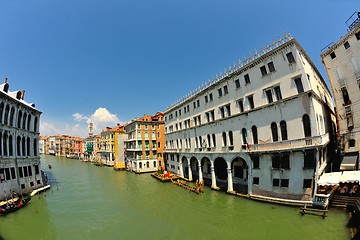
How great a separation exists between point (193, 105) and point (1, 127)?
2515 cm

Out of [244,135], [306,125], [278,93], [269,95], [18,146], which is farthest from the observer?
[18,146]

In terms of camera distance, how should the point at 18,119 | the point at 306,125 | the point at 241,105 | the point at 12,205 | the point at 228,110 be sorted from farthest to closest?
the point at 18,119 → the point at 228,110 → the point at 241,105 → the point at 12,205 → the point at 306,125

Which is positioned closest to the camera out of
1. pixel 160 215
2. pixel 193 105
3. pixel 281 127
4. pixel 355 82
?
pixel 160 215

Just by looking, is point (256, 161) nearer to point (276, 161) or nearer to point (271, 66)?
point (276, 161)

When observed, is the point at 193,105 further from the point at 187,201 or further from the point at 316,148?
the point at 316,148

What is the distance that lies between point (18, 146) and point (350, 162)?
39396 millimetres

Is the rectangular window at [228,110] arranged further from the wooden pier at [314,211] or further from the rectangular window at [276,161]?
the wooden pier at [314,211]

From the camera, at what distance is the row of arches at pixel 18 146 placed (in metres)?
21.9

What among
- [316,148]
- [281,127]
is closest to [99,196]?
[281,127]

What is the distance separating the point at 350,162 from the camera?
1950 cm

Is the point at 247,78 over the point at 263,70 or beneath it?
beneath

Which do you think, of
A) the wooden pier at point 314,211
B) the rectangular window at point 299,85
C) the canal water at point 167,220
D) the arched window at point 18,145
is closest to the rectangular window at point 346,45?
the rectangular window at point 299,85

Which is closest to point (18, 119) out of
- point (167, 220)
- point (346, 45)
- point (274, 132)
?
point (167, 220)

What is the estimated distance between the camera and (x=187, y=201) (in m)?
21.1
